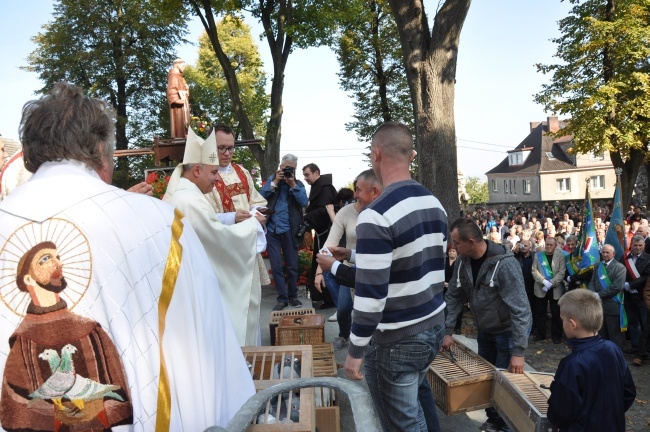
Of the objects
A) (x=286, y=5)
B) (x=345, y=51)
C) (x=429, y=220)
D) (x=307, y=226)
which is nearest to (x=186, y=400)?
(x=429, y=220)

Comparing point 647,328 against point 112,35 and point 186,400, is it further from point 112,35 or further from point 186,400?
point 112,35

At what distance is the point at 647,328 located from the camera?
775 centimetres

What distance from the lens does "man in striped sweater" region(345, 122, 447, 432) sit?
8.94 feet

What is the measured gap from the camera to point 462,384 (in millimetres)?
4062

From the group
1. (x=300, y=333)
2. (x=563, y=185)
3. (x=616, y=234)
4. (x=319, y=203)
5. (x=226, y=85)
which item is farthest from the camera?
(x=563, y=185)

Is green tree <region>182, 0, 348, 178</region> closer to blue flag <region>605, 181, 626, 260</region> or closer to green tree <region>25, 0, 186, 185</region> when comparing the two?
blue flag <region>605, 181, 626, 260</region>

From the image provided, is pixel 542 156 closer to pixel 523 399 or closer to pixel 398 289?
pixel 523 399

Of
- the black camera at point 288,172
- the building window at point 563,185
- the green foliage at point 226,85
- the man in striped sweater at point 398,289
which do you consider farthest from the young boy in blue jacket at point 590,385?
the building window at point 563,185

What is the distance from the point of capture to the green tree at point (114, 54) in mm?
27688

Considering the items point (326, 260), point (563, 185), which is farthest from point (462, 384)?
point (563, 185)

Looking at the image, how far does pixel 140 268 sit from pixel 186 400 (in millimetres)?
431

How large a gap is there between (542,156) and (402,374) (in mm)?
61950

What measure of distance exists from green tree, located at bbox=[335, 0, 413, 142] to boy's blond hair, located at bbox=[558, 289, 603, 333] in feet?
80.9

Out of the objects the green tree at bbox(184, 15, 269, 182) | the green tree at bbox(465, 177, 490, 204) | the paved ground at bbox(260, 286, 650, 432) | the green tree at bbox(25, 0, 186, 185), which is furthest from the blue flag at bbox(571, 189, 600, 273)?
the green tree at bbox(465, 177, 490, 204)
